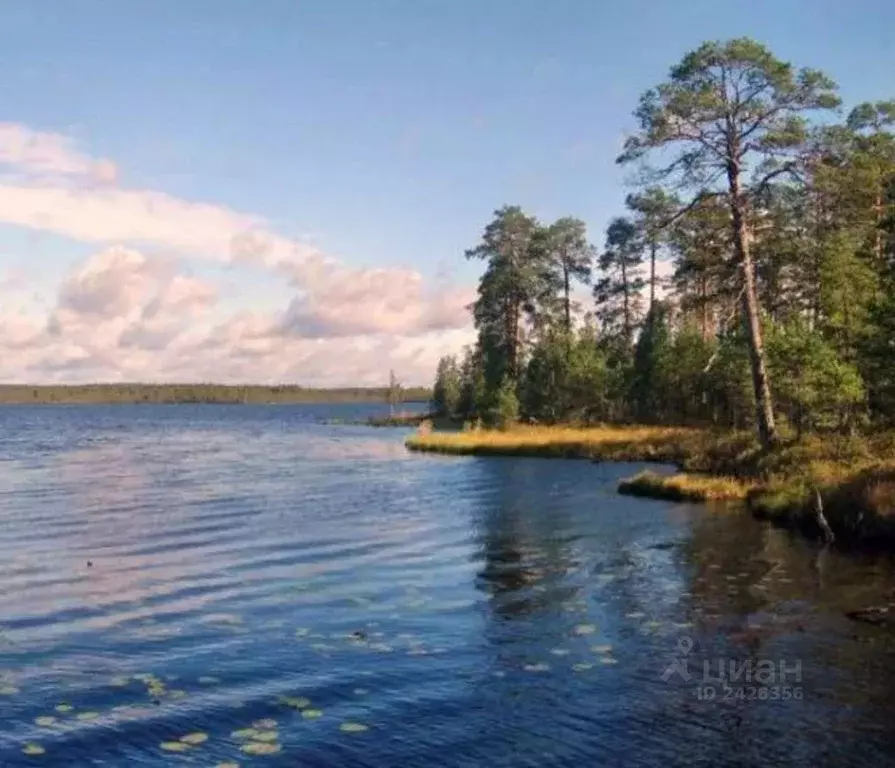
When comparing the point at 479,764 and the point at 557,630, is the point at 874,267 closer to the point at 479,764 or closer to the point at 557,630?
the point at 557,630

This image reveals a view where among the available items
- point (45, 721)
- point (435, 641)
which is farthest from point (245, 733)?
point (435, 641)

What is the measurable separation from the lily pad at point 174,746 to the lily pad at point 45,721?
5.52 ft

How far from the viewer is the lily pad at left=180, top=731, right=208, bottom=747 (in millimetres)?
10242

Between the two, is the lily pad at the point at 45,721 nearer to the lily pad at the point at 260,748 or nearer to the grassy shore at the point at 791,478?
the lily pad at the point at 260,748

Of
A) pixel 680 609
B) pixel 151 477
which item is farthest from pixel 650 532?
pixel 151 477

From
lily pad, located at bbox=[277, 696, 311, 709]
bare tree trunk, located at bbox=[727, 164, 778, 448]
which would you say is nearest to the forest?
bare tree trunk, located at bbox=[727, 164, 778, 448]

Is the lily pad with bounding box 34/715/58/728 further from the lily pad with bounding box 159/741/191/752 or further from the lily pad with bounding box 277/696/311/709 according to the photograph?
the lily pad with bounding box 277/696/311/709

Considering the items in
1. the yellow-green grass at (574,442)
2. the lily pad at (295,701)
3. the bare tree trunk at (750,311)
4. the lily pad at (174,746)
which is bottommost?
the lily pad at (174,746)

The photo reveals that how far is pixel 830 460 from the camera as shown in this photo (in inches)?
1111

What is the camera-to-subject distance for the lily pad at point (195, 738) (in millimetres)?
10242

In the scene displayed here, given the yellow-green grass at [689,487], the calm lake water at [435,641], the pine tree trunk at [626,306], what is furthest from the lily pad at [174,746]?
the pine tree trunk at [626,306]

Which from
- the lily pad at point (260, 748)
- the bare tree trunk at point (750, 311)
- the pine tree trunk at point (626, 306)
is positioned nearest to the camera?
the lily pad at point (260, 748)

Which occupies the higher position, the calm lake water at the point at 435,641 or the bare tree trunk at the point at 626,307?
the bare tree trunk at the point at 626,307

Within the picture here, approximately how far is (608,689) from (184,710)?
5.30 m
